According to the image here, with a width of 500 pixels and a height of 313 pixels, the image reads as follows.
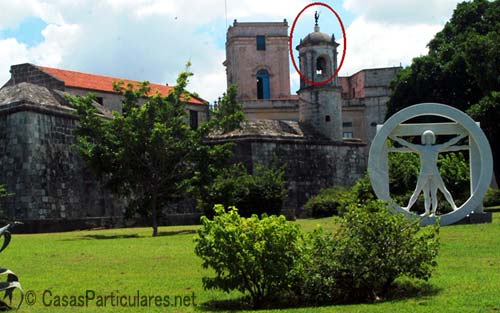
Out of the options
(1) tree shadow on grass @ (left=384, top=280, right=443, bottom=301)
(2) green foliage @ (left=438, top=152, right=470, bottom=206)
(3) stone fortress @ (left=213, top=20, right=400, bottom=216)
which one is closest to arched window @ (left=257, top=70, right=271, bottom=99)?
(3) stone fortress @ (left=213, top=20, right=400, bottom=216)

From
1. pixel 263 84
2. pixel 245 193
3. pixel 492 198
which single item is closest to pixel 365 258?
pixel 245 193

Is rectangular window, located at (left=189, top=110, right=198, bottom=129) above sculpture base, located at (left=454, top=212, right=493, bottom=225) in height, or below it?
above

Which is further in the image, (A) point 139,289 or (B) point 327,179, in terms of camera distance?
(B) point 327,179

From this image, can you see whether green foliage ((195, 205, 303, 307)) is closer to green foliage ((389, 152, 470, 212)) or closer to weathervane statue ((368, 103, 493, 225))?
weathervane statue ((368, 103, 493, 225))

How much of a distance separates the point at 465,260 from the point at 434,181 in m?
7.48

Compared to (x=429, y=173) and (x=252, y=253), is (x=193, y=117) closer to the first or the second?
(x=429, y=173)

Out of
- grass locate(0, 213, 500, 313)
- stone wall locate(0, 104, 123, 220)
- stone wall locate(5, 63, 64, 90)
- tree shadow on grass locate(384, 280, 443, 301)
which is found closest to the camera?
grass locate(0, 213, 500, 313)

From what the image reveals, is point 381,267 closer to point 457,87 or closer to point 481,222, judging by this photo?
point 481,222

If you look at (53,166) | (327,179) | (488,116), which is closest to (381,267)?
(53,166)

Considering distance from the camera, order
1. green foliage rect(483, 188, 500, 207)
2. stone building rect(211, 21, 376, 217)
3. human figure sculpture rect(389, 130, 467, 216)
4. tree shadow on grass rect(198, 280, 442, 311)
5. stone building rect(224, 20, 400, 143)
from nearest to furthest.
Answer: tree shadow on grass rect(198, 280, 442, 311) → human figure sculpture rect(389, 130, 467, 216) → green foliage rect(483, 188, 500, 207) → stone building rect(211, 21, 376, 217) → stone building rect(224, 20, 400, 143)

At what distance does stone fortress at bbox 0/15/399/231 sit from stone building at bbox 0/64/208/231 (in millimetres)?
35

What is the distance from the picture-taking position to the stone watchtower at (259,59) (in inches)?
2235

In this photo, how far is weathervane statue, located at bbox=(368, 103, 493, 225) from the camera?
64.2 feet

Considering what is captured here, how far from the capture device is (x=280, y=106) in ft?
172
